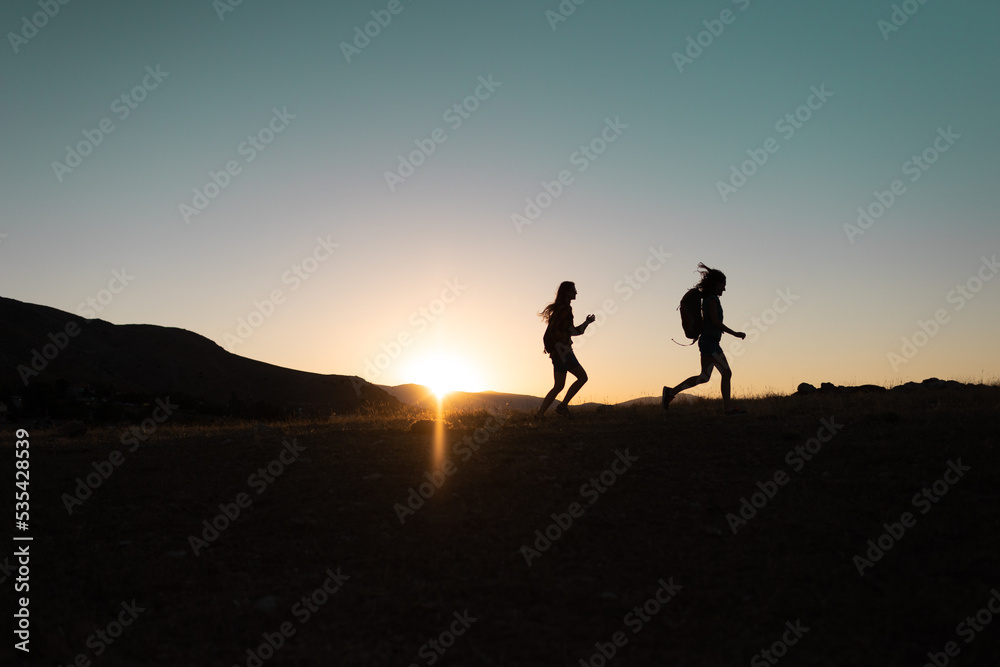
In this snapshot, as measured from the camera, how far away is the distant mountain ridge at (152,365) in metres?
50.7

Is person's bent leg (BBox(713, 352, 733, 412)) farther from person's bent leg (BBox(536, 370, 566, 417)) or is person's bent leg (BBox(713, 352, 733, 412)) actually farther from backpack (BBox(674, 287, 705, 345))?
person's bent leg (BBox(536, 370, 566, 417))

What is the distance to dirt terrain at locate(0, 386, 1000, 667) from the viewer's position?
496 cm

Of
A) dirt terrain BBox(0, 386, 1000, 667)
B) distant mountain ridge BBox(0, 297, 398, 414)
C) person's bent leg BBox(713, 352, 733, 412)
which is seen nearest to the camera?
dirt terrain BBox(0, 386, 1000, 667)

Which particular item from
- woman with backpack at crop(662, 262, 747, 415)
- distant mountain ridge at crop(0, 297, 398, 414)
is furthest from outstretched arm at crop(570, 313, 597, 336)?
distant mountain ridge at crop(0, 297, 398, 414)

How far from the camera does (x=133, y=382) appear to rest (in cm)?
5500

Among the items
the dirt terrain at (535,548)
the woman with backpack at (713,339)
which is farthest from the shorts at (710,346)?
the dirt terrain at (535,548)

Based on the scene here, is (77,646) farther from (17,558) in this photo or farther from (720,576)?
(720,576)

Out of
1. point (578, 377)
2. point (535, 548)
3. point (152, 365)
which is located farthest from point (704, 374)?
point (152, 365)

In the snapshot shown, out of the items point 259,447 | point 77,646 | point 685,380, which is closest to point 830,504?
point 685,380

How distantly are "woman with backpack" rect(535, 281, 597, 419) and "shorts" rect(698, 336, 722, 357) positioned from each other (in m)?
1.81

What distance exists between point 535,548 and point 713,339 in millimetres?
6159

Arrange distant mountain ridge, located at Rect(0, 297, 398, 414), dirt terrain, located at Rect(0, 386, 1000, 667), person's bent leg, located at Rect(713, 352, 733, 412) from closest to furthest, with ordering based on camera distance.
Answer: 1. dirt terrain, located at Rect(0, 386, 1000, 667)
2. person's bent leg, located at Rect(713, 352, 733, 412)
3. distant mountain ridge, located at Rect(0, 297, 398, 414)

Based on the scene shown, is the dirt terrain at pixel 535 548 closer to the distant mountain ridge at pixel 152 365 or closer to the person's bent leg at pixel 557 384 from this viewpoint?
the person's bent leg at pixel 557 384

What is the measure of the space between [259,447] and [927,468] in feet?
27.7
